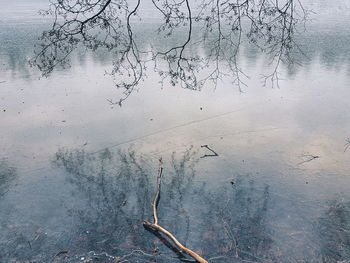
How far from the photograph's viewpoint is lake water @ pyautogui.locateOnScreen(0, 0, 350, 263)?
5.78 m

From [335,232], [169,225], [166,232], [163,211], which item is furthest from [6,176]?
[335,232]

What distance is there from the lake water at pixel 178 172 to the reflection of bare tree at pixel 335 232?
0.8 inches

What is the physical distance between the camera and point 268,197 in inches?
273

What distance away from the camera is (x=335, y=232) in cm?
596

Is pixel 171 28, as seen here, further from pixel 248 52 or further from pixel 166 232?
pixel 248 52

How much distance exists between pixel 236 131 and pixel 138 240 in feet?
16.0

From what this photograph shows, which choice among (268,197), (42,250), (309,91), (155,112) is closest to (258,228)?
(268,197)

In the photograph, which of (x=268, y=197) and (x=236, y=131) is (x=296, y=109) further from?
(x=268, y=197)

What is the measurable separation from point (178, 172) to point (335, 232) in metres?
3.34

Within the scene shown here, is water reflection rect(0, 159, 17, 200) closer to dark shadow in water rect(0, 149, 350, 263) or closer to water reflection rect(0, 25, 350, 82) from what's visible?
dark shadow in water rect(0, 149, 350, 263)

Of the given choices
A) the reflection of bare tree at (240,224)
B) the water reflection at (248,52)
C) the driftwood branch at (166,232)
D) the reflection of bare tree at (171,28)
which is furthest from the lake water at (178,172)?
the water reflection at (248,52)

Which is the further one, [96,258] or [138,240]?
[138,240]

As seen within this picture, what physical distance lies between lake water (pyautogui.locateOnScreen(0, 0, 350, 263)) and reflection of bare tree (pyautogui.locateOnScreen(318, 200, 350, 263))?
0.02 m

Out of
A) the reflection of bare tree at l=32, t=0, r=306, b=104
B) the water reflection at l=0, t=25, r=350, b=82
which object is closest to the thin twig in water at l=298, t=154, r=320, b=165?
the reflection of bare tree at l=32, t=0, r=306, b=104
